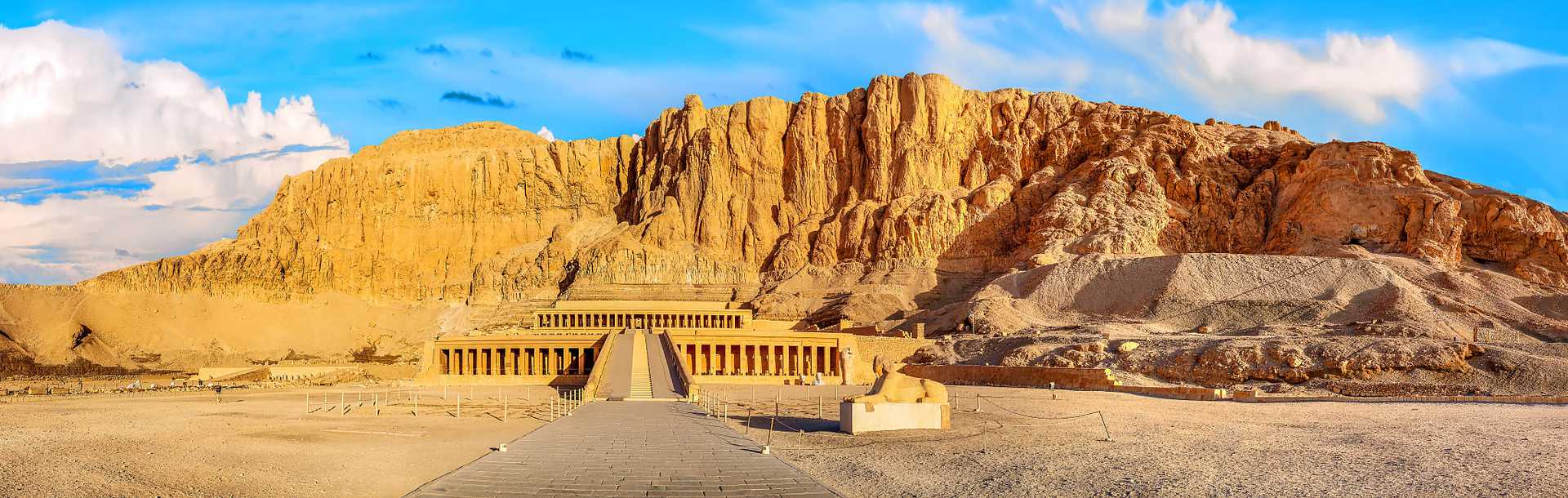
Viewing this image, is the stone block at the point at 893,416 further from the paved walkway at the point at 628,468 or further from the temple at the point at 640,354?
the temple at the point at 640,354

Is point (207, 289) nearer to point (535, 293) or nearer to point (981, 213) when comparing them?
point (535, 293)

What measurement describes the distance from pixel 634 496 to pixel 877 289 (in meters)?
78.7

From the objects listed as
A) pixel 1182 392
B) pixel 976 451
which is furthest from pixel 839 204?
pixel 976 451

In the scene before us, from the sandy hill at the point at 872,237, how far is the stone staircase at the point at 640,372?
66.5 ft

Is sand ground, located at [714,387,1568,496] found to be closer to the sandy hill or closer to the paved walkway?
the paved walkway

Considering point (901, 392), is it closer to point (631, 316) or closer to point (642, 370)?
point (642, 370)

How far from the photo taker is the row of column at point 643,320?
9312 cm

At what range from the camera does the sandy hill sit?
263 feet

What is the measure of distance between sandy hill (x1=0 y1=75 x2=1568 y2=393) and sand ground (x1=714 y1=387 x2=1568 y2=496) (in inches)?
1450

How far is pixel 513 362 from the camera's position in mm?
64250

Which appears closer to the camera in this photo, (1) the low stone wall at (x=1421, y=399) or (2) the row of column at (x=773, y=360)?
(1) the low stone wall at (x=1421, y=399)

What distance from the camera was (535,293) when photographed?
109m

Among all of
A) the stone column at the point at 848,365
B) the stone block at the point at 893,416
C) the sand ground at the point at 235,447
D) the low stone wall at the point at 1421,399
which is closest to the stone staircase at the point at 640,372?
the sand ground at the point at 235,447

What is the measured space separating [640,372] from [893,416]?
2435 cm
